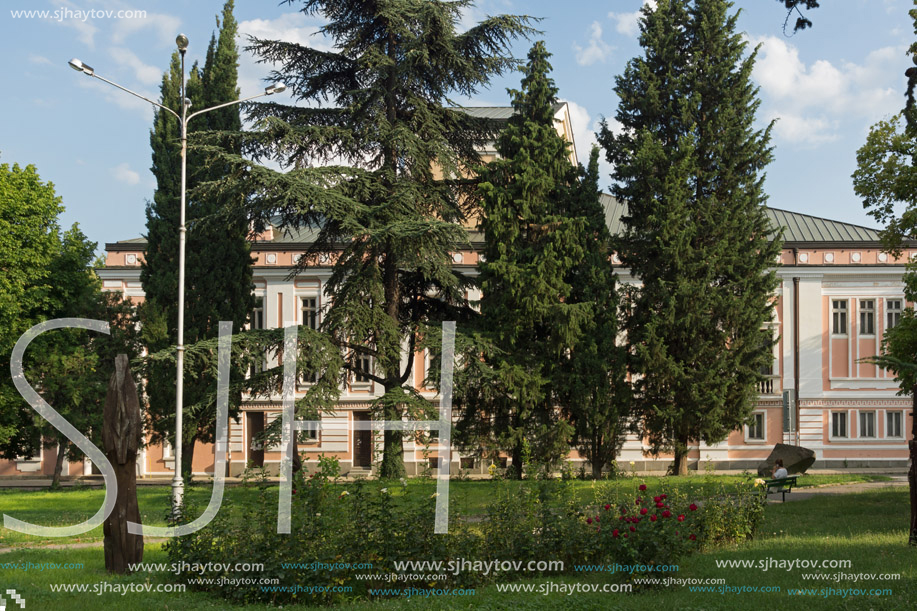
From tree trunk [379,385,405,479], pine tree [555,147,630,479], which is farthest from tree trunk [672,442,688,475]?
tree trunk [379,385,405,479]

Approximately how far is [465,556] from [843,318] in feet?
101

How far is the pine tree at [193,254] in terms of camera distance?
94.3 feet

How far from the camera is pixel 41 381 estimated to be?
28.2 meters

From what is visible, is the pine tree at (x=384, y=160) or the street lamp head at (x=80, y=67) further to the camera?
the pine tree at (x=384, y=160)

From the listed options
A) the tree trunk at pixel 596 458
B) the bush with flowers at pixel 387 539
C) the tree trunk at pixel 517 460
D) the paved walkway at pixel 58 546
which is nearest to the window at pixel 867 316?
the tree trunk at pixel 596 458

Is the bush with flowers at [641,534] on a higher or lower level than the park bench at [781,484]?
higher

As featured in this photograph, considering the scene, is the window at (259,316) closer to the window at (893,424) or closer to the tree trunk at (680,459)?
the tree trunk at (680,459)

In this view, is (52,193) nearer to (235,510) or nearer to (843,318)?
(235,510)

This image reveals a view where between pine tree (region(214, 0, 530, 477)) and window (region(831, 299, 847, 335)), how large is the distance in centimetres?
2019

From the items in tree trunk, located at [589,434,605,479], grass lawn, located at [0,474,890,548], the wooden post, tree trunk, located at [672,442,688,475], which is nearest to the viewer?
the wooden post

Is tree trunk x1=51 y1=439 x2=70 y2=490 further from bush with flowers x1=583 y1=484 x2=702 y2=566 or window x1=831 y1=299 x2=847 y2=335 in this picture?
window x1=831 y1=299 x2=847 y2=335

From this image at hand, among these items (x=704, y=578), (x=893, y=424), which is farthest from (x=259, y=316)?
(x=704, y=578)

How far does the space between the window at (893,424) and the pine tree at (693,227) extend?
13.0 meters

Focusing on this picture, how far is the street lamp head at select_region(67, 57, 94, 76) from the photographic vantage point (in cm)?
1605
